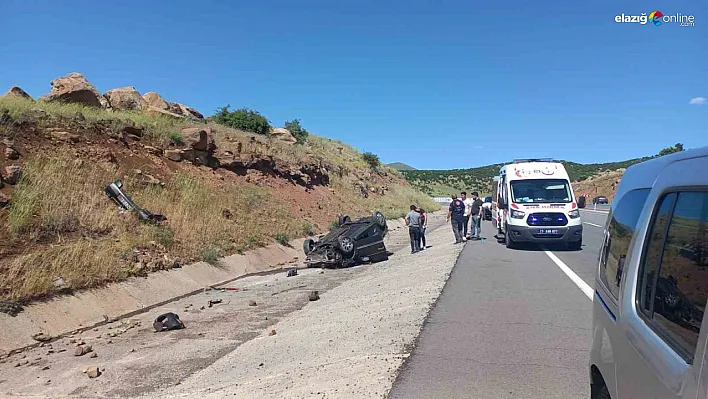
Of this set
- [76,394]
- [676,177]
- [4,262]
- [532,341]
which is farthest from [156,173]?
[676,177]

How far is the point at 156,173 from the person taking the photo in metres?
22.0

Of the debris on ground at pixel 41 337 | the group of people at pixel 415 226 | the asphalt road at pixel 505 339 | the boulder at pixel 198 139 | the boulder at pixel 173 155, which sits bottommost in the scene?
the debris on ground at pixel 41 337

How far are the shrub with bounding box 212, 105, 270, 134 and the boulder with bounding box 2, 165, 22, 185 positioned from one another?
89.9 ft

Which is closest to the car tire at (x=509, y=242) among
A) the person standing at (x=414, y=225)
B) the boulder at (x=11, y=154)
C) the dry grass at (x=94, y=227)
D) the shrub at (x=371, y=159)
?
the person standing at (x=414, y=225)

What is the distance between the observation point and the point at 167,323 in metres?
10.8

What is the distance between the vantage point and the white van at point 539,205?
16.8 metres

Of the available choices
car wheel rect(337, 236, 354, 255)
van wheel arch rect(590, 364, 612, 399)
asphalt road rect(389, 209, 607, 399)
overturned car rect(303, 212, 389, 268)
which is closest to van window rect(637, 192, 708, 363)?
van wheel arch rect(590, 364, 612, 399)

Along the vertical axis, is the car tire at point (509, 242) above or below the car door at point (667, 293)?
below

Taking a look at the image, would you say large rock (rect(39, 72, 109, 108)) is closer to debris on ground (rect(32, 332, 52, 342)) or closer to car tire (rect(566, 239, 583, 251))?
debris on ground (rect(32, 332, 52, 342))

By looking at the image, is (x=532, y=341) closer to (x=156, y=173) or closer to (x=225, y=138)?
(x=156, y=173)

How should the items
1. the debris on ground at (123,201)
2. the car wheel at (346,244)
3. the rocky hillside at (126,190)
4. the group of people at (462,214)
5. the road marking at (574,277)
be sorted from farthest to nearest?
the group of people at (462,214), the car wheel at (346,244), the debris on ground at (123,201), the rocky hillside at (126,190), the road marking at (574,277)

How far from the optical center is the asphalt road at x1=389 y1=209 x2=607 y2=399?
5277 millimetres

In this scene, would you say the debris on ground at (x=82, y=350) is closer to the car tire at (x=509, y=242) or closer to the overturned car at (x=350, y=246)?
the overturned car at (x=350, y=246)

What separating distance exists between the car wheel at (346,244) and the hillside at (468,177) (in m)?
84.6
